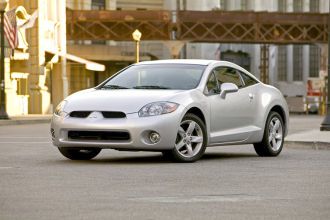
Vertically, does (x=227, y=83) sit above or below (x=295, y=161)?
above

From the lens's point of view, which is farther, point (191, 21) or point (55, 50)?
point (191, 21)

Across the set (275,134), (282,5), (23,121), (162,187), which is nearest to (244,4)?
(282,5)

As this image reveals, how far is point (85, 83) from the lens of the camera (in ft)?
245

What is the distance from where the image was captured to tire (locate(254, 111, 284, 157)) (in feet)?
58.0

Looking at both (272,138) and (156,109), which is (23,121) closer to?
(272,138)

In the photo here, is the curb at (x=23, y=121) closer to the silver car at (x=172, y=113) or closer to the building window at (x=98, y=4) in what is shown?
the silver car at (x=172, y=113)

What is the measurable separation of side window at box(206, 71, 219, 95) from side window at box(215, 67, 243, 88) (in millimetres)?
156

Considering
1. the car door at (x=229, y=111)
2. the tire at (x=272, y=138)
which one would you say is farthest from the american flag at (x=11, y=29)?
the car door at (x=229, y=111)

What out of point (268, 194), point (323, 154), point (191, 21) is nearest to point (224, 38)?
point (191, 21)

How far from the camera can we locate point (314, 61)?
100562 millimetres

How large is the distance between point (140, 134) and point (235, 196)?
440 cm

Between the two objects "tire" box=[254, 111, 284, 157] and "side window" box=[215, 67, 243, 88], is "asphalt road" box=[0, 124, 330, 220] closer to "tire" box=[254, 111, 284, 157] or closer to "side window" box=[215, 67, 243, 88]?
"tire" box=[254, 111, 284, 157]

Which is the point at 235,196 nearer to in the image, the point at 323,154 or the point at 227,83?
the point at 227,83

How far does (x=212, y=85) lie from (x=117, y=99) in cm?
194
